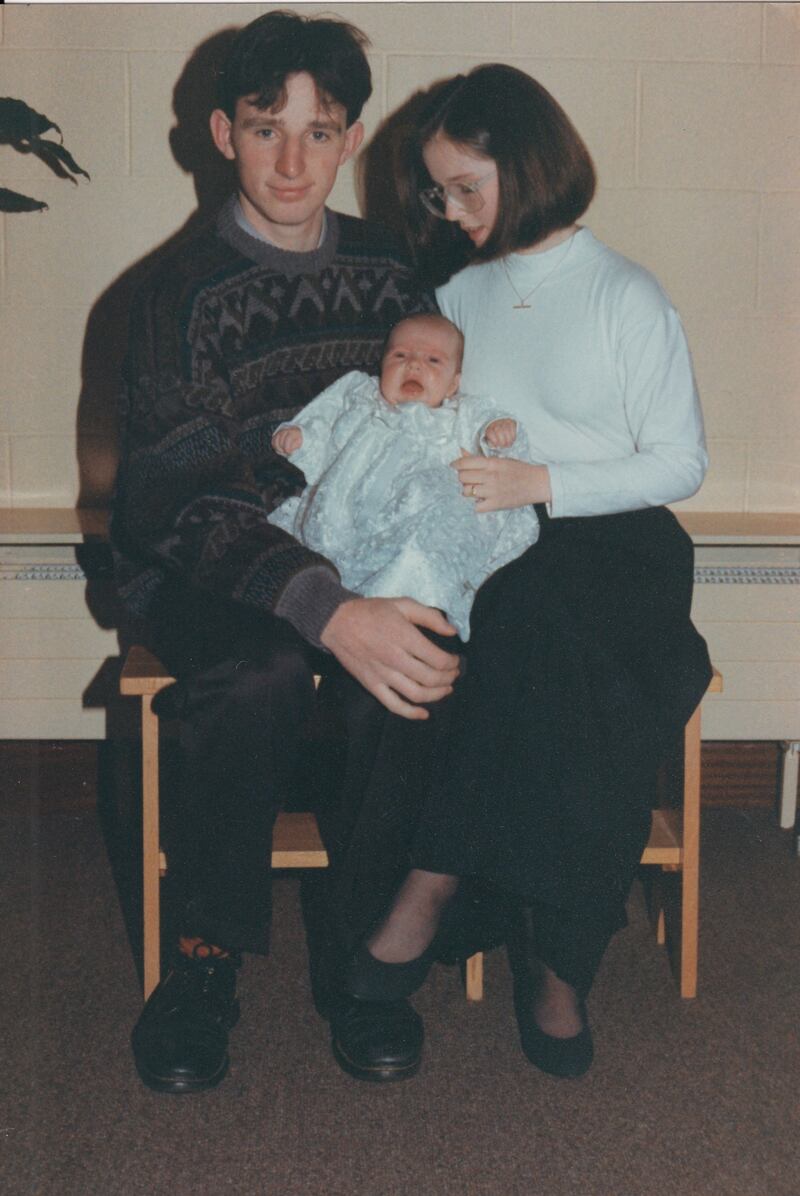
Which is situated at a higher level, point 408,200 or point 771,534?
point 408,200

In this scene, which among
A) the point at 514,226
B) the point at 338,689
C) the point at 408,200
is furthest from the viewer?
the point at 408,200

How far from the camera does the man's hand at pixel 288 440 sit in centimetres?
189

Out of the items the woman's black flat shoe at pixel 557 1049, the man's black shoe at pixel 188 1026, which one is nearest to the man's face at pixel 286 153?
the man's black shoe at pixel 188 1026

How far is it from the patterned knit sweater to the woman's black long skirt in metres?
0.23

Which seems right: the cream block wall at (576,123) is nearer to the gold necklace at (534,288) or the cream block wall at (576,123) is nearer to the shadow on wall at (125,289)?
the shadow on wall at (125,289)

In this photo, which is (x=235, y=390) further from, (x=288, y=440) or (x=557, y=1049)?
(x=557, y=1049)

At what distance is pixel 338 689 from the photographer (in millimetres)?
1812

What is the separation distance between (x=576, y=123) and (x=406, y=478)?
1.16 m

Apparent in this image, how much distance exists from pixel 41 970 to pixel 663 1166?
41.1 inches

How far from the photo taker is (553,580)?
1.77 metres

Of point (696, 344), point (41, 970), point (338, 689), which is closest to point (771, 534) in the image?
point (696, 344)

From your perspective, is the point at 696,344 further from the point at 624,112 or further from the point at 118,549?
the point at 118,549

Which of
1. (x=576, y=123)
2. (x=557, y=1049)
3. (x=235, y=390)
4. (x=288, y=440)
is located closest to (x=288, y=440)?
(x=288, y=440)

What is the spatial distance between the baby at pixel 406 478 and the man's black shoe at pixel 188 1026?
0.62m
